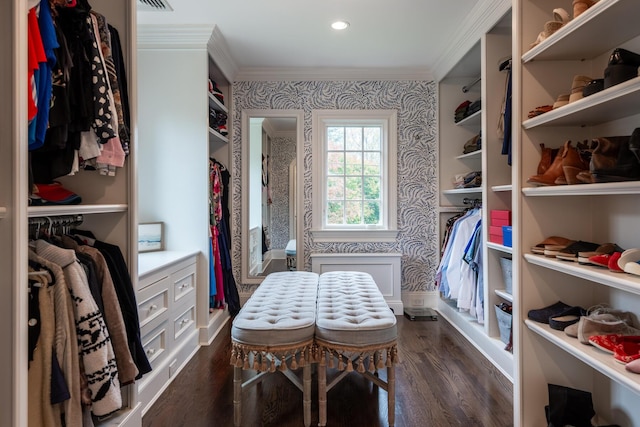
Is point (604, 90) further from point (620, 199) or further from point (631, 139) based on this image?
point (620, 199)

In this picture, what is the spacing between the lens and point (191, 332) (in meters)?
2.77

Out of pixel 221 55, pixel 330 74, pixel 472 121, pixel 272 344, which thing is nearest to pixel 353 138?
pixel 330 74

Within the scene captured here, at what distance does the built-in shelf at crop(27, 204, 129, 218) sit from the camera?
3.67 feet

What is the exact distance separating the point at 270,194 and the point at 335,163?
0.80 metres

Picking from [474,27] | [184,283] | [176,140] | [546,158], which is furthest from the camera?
[176,140]

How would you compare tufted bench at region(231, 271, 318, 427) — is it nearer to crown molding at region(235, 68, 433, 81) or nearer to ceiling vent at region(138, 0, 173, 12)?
ceiling vent at region(138, 0, 173, 12)

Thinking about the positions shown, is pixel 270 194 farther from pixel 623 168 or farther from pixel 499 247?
pixel 623 168

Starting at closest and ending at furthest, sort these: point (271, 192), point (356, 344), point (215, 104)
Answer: point (356, 344)
point (215, 104)
point (271, 192)

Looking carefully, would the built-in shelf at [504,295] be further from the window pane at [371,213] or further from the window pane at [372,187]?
the window pane at [372,187]

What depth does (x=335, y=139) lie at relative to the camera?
397cm

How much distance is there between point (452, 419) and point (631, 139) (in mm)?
1560

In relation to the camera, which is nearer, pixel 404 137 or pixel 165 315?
pixel 165 315

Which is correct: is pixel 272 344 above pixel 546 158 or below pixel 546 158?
below

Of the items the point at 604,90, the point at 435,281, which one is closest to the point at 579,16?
the point at 604,90
